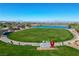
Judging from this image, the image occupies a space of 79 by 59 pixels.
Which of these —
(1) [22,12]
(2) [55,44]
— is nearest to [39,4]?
(1) [22,12]

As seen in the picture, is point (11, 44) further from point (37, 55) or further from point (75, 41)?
point (75, 41)

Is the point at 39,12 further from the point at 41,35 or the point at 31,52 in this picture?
the point at 31,52

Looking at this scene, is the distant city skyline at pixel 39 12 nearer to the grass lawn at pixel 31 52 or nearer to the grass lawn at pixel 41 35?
the grass lawn at pixel 41 35

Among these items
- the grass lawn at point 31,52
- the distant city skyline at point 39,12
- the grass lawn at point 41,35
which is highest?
the distant city skyline at point 39,12

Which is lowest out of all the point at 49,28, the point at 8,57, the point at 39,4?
the point at 8,57

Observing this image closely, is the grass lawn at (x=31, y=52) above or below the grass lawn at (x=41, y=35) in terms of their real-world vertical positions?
below

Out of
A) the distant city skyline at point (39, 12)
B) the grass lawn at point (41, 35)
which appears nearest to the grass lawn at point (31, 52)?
the grass lawn at point (41, 35)
